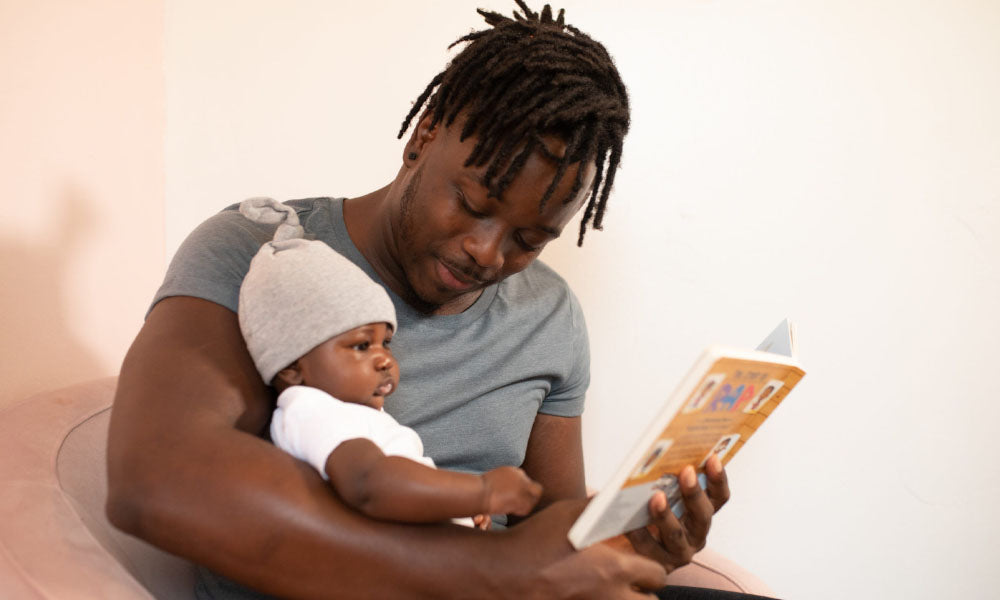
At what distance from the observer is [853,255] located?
1.94m

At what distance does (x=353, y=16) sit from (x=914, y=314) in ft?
5.00

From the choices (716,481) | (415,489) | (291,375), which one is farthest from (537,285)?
(415,489)

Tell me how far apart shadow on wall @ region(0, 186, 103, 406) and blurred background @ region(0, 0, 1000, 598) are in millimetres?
142

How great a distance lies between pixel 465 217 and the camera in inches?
48.7

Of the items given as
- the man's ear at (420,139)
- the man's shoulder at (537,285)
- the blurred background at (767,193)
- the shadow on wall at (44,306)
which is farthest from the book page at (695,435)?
the shadow on wall at (44,306)

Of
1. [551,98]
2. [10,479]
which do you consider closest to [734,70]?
[551,98]

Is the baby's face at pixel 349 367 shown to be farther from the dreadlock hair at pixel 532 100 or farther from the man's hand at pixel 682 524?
the man's hand at pixel 682 524

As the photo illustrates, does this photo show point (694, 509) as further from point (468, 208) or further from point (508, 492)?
point (468, 208)

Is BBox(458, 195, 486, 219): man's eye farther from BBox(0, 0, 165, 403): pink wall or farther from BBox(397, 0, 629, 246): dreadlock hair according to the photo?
BBox(0, 0, 165, 403): pink wall

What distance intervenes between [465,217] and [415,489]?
477 mm

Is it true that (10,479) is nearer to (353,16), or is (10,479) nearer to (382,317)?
(382,317)

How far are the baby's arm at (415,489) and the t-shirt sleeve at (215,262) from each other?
0.33 meters

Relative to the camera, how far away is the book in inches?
36.3

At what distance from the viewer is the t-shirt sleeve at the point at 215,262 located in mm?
1106
